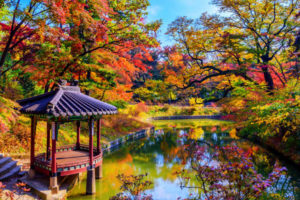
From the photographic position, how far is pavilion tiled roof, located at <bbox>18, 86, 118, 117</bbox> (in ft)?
15.9

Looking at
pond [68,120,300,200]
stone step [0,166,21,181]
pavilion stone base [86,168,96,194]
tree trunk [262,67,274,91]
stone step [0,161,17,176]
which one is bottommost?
pond [68,120,300,200]

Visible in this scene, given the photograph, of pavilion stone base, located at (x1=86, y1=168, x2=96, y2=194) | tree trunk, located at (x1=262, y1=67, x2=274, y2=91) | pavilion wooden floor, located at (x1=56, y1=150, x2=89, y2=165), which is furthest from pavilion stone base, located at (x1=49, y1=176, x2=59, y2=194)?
tree trunk, located at (x1=262, y1=67, x2=274, y2=91)

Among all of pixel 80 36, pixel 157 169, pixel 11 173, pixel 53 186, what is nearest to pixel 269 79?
pixel 157 169

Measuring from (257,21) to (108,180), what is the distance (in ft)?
30.5

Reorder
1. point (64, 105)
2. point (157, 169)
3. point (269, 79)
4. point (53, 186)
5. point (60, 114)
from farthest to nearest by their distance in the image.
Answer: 1. point (269, 79)
2. point (157, 169)
3. point (53, 186)
4. point (64, 105)
5. point (60, 114)

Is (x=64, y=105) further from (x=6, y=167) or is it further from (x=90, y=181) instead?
(x=6, y=167)

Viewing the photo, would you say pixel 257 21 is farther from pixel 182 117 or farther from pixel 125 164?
pixel 182 117

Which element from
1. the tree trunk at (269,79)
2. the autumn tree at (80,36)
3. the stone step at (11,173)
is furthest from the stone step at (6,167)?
the tree trunk at (269,79)

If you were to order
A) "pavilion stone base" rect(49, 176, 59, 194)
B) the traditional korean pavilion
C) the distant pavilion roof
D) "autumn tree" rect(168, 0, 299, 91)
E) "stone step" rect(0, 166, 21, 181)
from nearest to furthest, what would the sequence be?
the distant pavilion roof
the traditional korean pavilion
"pavilion stone base" rect(49, 176, 59, 194)
"stone step" rect(0, 166, 21, 181)
"autumn tree" rect(168, 0, 299, 91)

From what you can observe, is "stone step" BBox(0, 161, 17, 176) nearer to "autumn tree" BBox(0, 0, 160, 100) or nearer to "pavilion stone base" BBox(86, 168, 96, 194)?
"pavilion stone base" BBox(86, 168, 96, 194)

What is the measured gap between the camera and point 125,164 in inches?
365

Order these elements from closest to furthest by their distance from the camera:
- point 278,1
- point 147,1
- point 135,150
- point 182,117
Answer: point 147,1 → point 278,1 → point 135,150 → point 182,117

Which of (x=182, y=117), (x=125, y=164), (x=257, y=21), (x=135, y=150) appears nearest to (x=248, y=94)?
(x=257, y=21)

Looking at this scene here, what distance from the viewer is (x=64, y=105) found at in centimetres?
516
